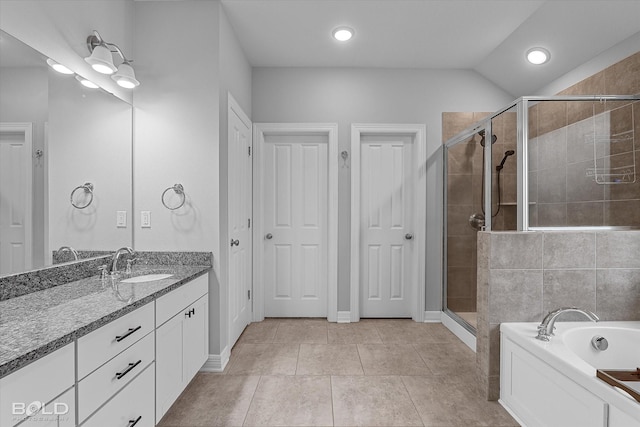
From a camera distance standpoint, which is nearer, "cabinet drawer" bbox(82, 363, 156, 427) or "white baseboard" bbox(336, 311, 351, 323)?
"cabinet drawer" bbox(82, 363, 156, 427)

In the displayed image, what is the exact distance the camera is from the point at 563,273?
204 cm

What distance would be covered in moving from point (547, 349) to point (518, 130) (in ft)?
4.38

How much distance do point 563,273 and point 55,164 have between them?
3007 mm

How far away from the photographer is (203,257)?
2385 mm

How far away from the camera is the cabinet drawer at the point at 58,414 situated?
0.94 m

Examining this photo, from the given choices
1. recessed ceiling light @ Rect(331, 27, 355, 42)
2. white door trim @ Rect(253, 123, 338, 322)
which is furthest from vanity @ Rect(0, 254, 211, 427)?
recessed ceiling light @ Rect(331, 27, 355, 42)

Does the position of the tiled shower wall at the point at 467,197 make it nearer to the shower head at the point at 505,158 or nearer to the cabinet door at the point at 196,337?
the shower head at the point at 505,158

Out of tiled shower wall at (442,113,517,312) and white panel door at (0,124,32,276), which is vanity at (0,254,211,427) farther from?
tiled shower wall at (442,113,517,312)

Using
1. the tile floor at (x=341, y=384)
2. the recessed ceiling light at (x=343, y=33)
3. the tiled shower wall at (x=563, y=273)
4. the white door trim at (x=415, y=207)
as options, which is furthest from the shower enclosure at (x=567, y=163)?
the recessed ceiling light at (x=343, y=33)

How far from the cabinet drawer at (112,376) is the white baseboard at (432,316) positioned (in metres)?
2.77

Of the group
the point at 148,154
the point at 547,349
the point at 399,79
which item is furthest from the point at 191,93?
the point at 547,349

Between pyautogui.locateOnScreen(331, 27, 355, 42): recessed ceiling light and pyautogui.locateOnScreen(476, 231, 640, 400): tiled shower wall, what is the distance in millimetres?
2038

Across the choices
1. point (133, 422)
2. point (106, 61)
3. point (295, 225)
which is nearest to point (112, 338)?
point (133, 422)

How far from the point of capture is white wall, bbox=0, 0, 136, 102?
5.20 feet
